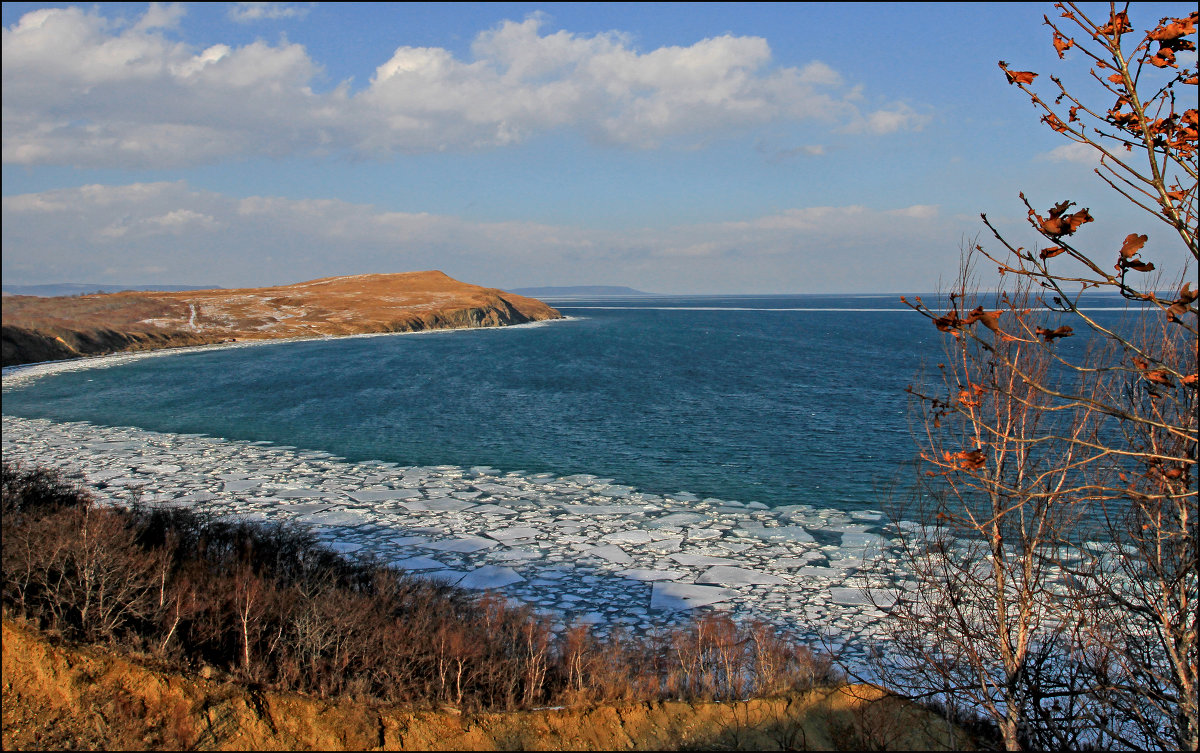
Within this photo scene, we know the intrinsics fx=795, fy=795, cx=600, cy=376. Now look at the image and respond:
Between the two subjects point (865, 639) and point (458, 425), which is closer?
point (865, 639)

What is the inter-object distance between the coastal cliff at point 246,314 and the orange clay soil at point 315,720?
39.5 metres

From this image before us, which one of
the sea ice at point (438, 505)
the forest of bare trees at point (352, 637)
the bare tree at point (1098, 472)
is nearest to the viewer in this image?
the bare tree at point (1098, 472)

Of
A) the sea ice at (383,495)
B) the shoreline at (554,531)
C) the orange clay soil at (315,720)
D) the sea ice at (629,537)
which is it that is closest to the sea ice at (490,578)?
the shoreline at (554,531)

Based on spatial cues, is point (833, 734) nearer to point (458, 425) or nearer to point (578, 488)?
point (578, 488)

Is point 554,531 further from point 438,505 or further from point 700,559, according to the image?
point 438,505

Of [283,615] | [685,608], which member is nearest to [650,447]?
[685,608]

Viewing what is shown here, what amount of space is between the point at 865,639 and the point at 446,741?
4697 millimetres

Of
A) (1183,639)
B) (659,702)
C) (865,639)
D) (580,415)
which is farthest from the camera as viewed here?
(580,415)

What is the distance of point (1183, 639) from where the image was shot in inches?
198

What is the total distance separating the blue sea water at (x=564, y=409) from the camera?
18.2 m

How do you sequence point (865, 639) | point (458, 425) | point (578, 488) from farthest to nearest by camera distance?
point (458, 425)
point (578, 488)
point (865, 639)

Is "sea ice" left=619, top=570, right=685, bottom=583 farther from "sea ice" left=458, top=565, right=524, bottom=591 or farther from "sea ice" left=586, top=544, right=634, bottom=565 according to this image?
Result: "sea ice" left=458, top=565, right=524, bottom=591

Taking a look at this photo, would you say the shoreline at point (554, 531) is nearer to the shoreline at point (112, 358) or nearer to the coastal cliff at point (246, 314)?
the shoreline at point (112, 358)

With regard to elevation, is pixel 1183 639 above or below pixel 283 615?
above
